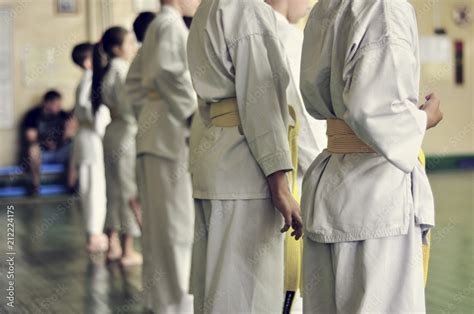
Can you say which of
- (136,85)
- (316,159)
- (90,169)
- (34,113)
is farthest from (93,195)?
(34,113)

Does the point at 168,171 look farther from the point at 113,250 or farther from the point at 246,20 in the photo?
the point at 113,250

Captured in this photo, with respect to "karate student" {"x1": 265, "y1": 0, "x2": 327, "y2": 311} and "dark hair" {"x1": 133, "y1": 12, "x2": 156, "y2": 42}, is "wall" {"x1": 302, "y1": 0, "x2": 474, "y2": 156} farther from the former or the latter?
"karate student" {"x1": 265, "y1": 0, "x2": 327, "y2": 311}

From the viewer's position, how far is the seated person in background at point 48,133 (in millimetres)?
11719

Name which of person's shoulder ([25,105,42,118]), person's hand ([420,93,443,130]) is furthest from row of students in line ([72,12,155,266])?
person's shoulder ([25,105,42,118])

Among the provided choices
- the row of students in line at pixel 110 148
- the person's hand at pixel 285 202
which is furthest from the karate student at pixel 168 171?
the person's hand at pixel 285 202

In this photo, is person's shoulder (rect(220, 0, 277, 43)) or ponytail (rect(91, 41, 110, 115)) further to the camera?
ponytail (rect(91, 41, 110, 115))

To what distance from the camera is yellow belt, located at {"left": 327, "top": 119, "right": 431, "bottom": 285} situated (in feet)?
7.88

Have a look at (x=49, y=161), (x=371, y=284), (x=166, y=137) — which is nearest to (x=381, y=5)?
(x=371, y=284)

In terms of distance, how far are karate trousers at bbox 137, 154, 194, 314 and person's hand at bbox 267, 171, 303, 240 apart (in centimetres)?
154

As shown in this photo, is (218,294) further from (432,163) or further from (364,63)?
(432,163)

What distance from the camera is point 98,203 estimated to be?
687 cm

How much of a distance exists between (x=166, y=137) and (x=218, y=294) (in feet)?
5.14

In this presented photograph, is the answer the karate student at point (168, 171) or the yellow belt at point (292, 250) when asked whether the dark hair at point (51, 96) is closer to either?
the karate student at point (168, 171)

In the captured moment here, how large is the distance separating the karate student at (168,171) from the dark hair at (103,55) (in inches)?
79.7
